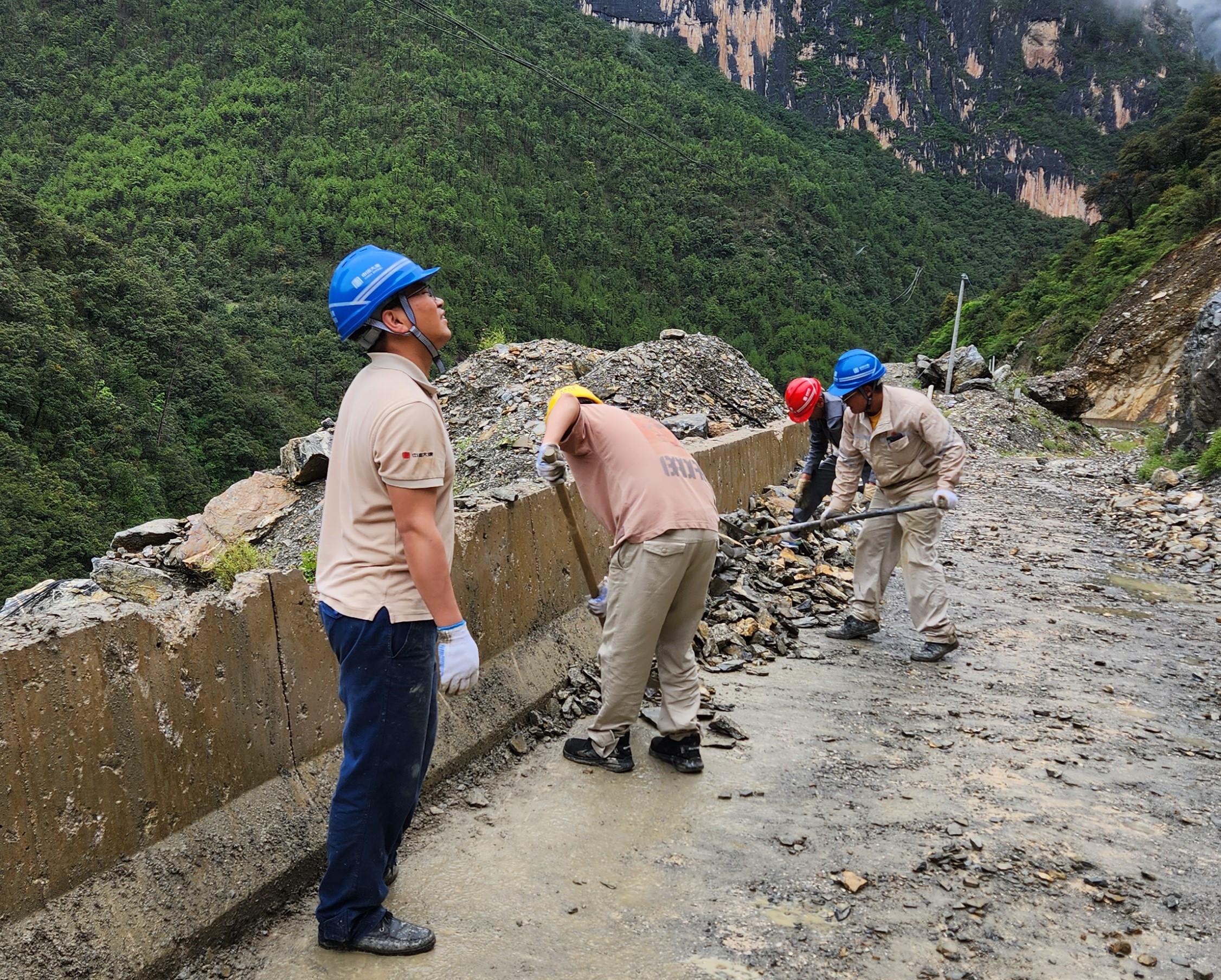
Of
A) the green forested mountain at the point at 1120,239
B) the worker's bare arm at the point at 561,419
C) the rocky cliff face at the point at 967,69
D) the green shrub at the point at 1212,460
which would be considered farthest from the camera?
the rocky cliff face at the point at 967,69

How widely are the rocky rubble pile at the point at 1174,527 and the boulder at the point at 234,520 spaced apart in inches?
456

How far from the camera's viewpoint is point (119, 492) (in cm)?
4075

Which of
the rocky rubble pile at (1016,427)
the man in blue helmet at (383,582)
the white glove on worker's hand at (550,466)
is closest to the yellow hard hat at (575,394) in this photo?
the white glove on worker's hand at (550,466)

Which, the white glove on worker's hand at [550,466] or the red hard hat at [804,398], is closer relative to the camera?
the white glove on worker's hand at [550,466]

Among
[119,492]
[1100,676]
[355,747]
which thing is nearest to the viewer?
[355,747]

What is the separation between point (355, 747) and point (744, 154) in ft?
325

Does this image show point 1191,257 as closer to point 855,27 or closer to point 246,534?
point 246,534

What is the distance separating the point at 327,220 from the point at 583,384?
69602 millimetres

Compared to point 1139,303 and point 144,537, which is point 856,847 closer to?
point 144,537

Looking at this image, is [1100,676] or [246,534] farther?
[246,534]

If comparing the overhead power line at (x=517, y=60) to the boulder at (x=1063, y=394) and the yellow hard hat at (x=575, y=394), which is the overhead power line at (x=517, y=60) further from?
the boulder at (x=1063, y=394)

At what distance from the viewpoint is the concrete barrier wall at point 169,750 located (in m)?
2.14

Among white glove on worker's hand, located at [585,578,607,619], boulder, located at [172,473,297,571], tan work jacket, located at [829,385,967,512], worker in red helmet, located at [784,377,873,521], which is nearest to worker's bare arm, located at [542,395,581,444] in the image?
white glove on worker's hand, located at [585,578,607,619]

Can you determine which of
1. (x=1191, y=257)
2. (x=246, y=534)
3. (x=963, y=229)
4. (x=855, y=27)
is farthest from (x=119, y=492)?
(x=855, y=27)
